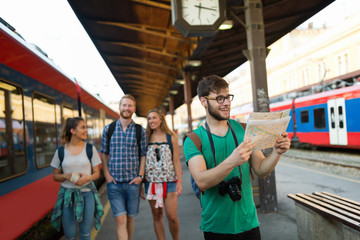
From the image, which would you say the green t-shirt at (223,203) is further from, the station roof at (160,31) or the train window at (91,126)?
the train window at (91,126)

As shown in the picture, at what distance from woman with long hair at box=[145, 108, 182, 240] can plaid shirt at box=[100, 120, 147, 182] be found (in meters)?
0.16

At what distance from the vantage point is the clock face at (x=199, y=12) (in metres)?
5.34

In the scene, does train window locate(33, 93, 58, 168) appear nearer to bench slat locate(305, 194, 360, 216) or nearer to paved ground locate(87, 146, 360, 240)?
paved ground locate(87, 146, 360, 240)

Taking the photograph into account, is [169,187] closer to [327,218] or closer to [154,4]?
[327,218]

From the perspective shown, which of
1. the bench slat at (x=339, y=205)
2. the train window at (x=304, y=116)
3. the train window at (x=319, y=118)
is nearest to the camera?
the bench slat at (x=339, y=205)

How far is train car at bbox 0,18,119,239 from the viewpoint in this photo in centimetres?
352

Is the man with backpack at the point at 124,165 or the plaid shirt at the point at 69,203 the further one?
the man with backpack at the point at 124,165

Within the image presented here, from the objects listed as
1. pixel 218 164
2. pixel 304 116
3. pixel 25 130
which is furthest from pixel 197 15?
pixel 304 116

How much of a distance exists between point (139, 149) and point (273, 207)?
2.68 meters

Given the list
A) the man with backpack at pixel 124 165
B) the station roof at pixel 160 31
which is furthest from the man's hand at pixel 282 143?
the station roof at pixel 160 31

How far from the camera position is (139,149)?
3.81 m

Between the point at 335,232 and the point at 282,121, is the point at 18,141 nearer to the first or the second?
the point at 282,121

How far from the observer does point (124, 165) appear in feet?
12.0

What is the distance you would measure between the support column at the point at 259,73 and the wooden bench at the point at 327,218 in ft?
3.46
